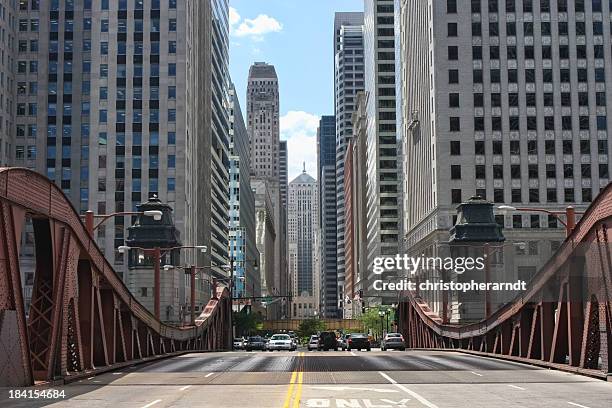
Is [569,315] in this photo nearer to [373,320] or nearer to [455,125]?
[455,125]

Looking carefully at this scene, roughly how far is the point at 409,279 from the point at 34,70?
61874 millimetres

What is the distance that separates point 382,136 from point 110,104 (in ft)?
234

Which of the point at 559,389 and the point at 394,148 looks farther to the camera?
the point at 394,148

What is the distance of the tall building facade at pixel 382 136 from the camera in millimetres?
173625

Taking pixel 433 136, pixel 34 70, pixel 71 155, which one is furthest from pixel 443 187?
pixel 34 70

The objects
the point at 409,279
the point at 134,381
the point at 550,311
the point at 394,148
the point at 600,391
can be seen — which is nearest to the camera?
the point at 600,391

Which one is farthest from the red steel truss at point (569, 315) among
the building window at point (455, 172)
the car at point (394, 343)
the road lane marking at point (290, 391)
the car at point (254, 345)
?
the building window at point (455, 172)

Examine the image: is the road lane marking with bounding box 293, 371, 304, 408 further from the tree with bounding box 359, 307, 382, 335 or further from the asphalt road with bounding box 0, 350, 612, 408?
the tree with bounding box 359, 307, 382, 335

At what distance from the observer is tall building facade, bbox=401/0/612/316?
110 m

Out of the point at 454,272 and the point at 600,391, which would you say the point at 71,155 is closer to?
the point at 454,272

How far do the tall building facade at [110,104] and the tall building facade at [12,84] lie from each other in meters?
0.19

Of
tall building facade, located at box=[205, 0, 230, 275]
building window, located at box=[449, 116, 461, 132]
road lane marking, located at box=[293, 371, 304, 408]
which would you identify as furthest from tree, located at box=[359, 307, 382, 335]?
road lane marking, located at box=[293, 371, 304, 408]

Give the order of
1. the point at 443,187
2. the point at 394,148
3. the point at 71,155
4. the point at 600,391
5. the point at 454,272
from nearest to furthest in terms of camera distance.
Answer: the point at 600,391
the point at 454,272
the point at 443,187
the point at 71,155
the point at 394,148

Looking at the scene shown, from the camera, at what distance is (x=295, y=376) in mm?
31328
